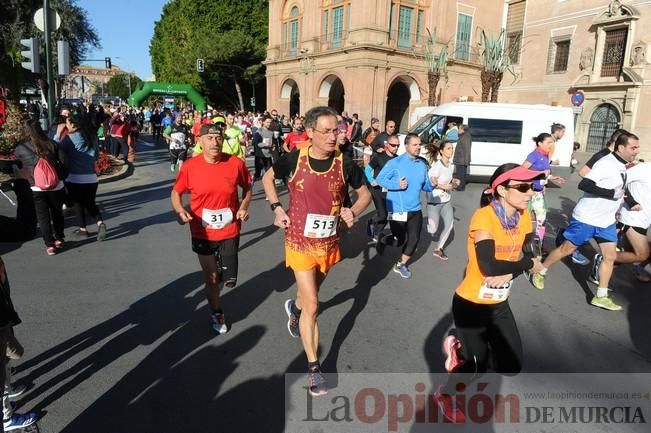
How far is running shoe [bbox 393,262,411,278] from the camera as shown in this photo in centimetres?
610

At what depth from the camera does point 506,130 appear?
1492 centimetres

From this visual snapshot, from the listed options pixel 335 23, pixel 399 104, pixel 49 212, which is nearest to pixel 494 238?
pixel 49 212

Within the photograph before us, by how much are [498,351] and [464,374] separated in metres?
0.27

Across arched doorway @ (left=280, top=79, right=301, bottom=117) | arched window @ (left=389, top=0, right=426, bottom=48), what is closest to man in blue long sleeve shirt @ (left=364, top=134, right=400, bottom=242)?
arched window @ (left=389, top=0, right=426, bottom=48)

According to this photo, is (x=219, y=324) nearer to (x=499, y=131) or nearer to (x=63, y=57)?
(x=63, y=57)

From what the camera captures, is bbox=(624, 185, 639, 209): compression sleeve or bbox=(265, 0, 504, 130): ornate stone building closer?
bbox=(624, 185, 639, 209): compression sleeve

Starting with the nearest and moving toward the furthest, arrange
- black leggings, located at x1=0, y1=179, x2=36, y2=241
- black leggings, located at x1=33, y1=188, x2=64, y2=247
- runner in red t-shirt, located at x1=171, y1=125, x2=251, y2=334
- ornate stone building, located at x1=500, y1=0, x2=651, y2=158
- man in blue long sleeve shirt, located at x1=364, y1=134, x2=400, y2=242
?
black leggings, located at x1=0, y1=179, x2=36, y2=241
runner in red t-shirt, located at x1=171, y1=125, x2=251, y2=334
black leggings, located at x1=33, y1=188, x2=64, y2=247
man in blue long sleeve shirt, located at x1=364, y1=134, x2=400, y2=242
ornate stone building, located at x1=500, y1=0, x2=651, y2=158

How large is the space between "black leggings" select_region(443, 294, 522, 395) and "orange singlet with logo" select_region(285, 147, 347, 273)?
1.10 metres

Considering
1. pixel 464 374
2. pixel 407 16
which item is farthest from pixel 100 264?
pixel 407 16

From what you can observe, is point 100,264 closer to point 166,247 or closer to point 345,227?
point 166,247

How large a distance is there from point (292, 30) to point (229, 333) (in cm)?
3770

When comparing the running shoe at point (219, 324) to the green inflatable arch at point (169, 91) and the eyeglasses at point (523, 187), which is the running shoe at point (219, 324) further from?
the green inflatable arch at point (169, 91)

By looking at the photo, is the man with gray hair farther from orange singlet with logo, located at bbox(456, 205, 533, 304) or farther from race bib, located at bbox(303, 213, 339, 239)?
orange singlet with logo, located at bbox(456, 205, 533, 304)

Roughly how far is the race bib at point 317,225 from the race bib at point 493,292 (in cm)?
117
